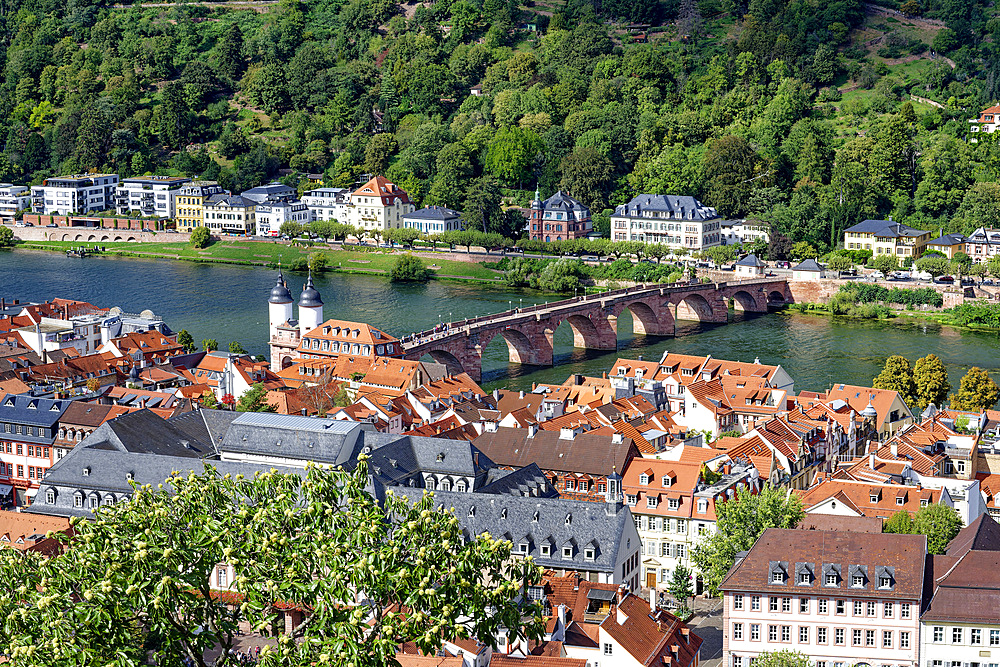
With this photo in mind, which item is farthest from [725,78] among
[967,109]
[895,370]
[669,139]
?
[895,370]

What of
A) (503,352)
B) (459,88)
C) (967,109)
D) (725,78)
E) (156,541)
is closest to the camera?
(156,541)

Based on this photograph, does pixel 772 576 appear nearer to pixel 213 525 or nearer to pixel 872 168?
pixel 213 525

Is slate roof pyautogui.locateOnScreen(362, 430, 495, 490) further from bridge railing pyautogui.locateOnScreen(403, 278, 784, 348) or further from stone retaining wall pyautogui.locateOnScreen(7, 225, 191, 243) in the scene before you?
stone retaining wall pyautogui.locateOnScreen(7, 225, 191, 243)

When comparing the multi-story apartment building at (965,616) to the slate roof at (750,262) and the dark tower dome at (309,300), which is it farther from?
the slate roof at (750,262)

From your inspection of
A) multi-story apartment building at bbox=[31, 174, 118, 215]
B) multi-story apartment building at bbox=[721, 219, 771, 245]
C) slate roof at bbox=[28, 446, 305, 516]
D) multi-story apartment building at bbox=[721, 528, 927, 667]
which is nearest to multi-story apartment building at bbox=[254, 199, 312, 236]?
multi-story apartment building at bbox=[31, 174, 118, 215]

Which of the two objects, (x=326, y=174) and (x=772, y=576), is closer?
(x=772, y=576)

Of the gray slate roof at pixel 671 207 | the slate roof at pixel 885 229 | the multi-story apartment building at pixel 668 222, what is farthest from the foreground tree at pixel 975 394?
the gray slate roof at pixel 671 207

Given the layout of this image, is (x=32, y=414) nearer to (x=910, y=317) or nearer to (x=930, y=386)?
(x=930, y=386)
